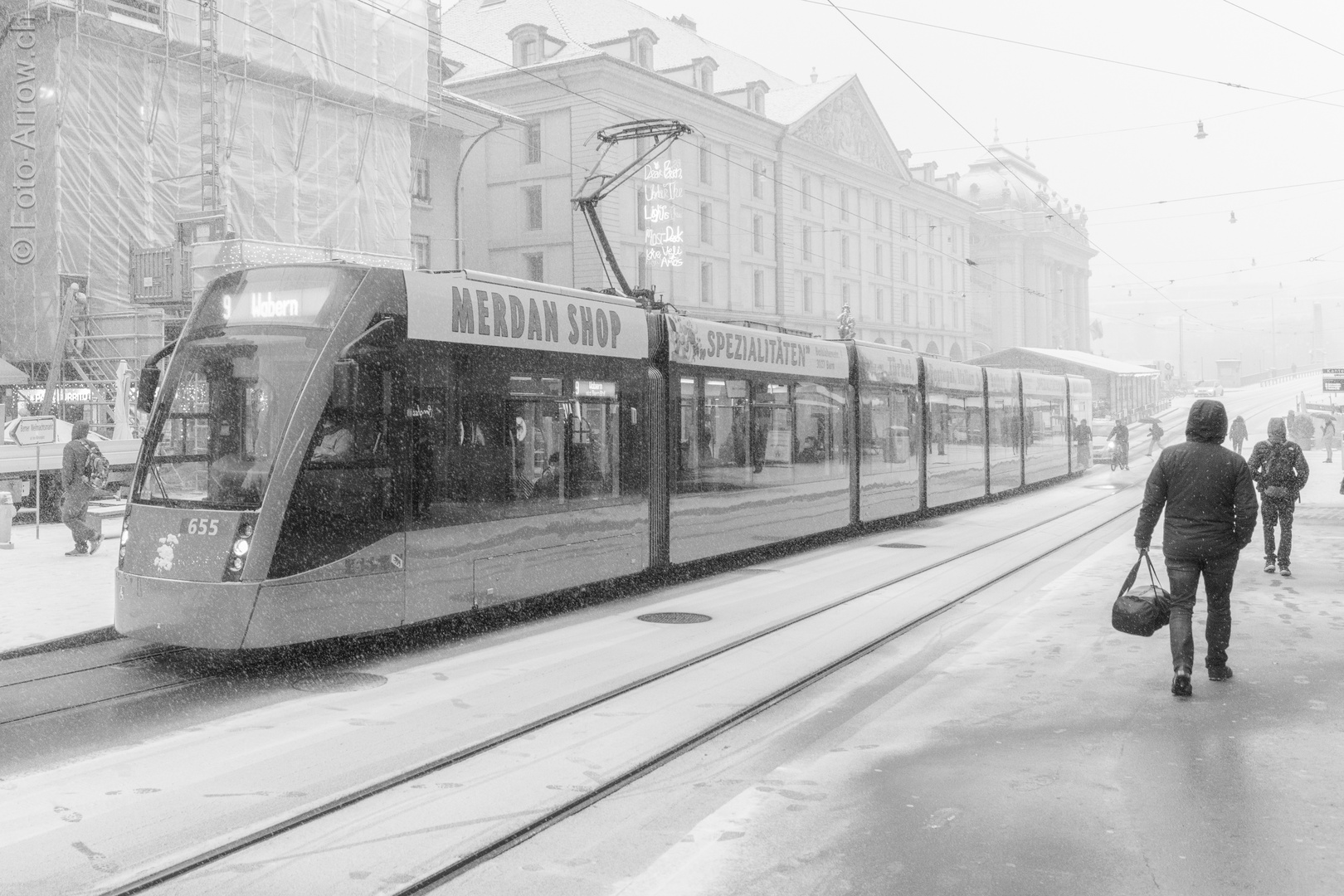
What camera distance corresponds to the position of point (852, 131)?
6303 centimetres

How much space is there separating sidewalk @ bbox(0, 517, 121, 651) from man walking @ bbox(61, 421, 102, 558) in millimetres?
342

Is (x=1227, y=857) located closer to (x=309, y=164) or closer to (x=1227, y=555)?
(x=1227, y=555)

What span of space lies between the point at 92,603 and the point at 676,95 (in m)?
41.4

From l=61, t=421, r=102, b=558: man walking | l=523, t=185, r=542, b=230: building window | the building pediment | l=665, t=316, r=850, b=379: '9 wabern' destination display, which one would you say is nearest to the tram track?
l=665, t=316, r=850, b=379: '9 wabern' destination display

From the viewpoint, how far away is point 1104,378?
79.2 meters

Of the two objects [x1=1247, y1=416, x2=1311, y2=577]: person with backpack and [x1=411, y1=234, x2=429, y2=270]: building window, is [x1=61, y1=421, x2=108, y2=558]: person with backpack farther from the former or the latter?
[x1=411, y1=234, x2=429, y2=270]: building window

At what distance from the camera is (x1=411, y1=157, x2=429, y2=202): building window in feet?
128

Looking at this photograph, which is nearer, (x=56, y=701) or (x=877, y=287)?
(x=56, y=701)

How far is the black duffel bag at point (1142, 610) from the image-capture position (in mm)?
7301

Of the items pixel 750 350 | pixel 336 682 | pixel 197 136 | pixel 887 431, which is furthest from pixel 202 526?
pixel 197 136

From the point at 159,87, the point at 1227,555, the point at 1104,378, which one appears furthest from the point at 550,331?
the point at 1104,378

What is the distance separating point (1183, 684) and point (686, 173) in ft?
150

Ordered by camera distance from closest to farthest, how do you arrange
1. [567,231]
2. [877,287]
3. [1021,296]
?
[567,231] → [877,287] → [1021,296]

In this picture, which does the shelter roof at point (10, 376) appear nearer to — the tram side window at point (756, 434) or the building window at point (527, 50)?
the tram side window at point (756, 434)
